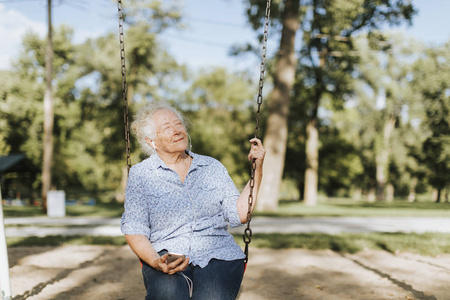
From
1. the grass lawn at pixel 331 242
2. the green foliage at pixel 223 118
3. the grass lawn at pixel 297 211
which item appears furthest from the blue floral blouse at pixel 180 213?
the green foliage at pixel 223 118

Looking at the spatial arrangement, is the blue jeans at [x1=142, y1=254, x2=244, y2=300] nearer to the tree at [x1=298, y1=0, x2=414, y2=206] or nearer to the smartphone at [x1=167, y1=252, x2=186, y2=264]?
the smartphone at [x1=167, y1=252, x2=186, y2=264]

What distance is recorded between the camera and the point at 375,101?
37.4 meters

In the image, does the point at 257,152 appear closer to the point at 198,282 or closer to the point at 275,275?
the point at 198,282

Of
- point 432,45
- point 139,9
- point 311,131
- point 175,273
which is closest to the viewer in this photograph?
point 175,273

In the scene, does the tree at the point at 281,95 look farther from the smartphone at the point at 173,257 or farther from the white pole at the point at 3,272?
the smartphone at the point at 173,257

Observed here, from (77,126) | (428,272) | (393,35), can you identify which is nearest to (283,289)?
(428,272)

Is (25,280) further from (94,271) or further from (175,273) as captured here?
(175,273)

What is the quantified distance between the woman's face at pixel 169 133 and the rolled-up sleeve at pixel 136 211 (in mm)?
280

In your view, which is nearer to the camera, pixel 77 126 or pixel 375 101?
pixel 77 126

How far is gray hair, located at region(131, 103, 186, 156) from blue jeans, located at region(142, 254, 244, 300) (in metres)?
0.81

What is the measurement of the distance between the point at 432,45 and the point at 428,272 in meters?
14.5

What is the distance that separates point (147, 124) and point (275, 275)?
3.10m

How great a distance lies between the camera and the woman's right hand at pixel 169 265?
2398 millimetres

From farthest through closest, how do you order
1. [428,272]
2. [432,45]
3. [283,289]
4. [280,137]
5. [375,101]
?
[375,101] < [432,45] < [280,137] < [428,272] < [283,289]
